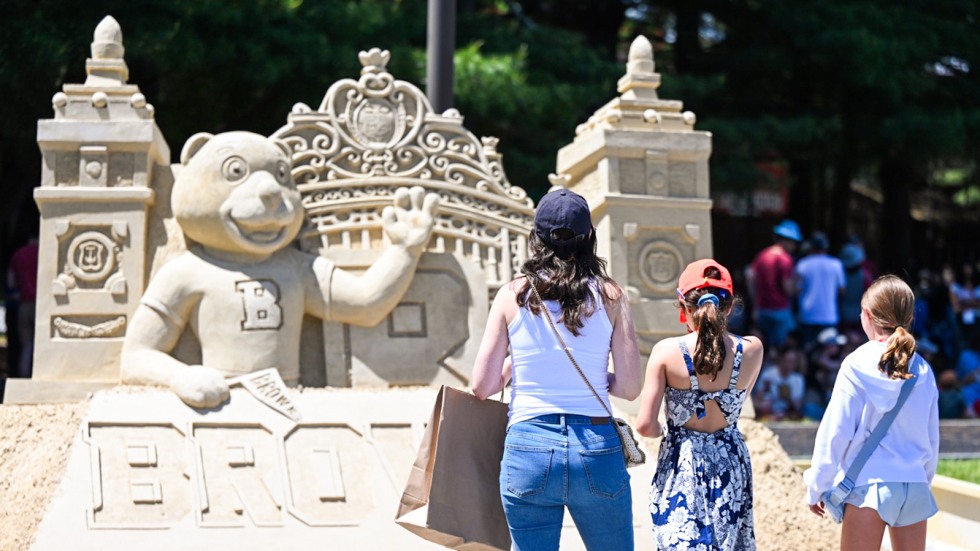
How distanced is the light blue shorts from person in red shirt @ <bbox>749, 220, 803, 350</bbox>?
5.84m

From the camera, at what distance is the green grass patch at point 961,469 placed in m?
7.07

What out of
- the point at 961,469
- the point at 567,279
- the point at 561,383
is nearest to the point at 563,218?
the point at 567,279

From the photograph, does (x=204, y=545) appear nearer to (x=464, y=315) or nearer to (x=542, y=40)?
(x=464, y=315)

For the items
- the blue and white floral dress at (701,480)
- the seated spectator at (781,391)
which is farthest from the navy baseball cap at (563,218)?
the seated spectator at (781,391)

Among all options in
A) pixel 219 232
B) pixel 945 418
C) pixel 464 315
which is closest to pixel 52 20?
pixel 219 232

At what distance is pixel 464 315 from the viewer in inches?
248

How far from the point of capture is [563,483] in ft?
11.0

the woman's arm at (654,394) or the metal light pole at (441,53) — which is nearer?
the woman's arm at (654,394)

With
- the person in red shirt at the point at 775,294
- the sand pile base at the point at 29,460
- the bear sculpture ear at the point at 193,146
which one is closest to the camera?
the sand pile base at the point at 29,460

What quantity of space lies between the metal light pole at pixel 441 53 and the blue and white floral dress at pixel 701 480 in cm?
408

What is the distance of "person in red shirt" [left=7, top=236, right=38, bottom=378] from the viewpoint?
8727mm

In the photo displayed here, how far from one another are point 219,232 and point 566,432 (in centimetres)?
304

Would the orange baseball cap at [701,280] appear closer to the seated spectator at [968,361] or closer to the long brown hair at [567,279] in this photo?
the long brown hair at [567,279]

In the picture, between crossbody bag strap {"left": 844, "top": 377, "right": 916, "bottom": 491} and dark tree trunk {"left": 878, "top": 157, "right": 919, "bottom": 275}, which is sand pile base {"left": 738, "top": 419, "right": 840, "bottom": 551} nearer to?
crossbody bag strap {"left": 844, "top": 377, "right": 916, "bottom": 491}
